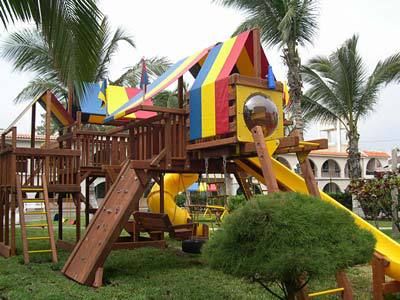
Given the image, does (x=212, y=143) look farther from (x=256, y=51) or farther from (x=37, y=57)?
(x=37, y=57)

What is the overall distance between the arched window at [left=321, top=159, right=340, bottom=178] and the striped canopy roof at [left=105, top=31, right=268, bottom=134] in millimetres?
38750

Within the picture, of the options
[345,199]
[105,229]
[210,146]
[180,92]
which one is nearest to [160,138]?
[180,92]

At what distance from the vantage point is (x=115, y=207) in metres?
7.64

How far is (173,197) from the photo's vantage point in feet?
48.6

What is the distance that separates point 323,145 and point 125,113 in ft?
11.1

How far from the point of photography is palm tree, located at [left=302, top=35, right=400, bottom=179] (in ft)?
64.1

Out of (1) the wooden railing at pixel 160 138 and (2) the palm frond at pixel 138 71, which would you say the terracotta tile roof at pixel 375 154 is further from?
(1) the wooden railing at pixel 160 138

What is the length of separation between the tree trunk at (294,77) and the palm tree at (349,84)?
3768mm

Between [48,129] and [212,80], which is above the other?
[212,80]

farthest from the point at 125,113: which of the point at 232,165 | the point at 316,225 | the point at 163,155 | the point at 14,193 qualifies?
the point at 316,225

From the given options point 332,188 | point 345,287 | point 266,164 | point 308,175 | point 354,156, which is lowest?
point 345,287

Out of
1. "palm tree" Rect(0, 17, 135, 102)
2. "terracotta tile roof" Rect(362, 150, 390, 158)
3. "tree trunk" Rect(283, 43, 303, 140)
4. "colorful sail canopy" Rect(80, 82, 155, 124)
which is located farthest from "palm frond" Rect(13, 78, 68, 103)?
"terracotta tile roof" Rect(362, 150, 390, 158)

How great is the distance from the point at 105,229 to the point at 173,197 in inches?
295

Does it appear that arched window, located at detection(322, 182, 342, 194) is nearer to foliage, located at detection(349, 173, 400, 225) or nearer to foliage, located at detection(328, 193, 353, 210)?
foliage, located at detection(328, 193, 353, 210)
